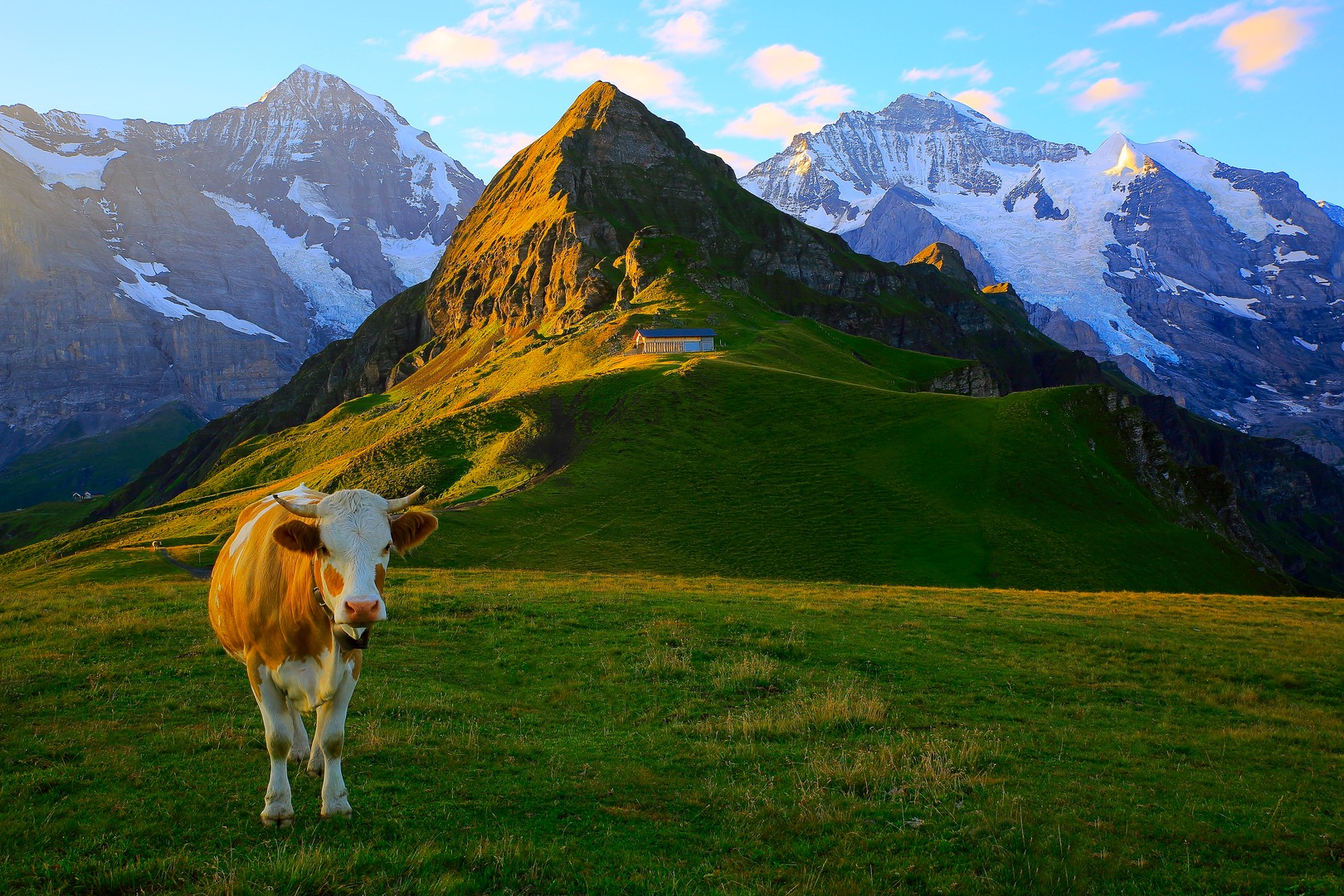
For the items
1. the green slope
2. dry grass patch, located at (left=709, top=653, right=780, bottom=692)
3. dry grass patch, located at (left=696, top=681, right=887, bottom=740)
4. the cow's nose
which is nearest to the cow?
the cow's nose

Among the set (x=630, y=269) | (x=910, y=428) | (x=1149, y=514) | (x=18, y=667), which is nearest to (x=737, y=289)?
(x=630, y=269)

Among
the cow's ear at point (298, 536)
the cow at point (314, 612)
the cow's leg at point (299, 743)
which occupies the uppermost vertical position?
the cow's ear at point (298, 536)

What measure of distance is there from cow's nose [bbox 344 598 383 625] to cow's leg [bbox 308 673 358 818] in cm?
170

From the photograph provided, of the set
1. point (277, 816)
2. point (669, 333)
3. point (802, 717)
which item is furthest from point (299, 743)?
point (669, 333)

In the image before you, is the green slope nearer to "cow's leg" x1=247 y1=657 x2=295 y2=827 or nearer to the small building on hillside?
the small building on hillside

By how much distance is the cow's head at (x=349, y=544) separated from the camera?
28.4 feet

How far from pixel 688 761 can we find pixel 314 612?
628cm

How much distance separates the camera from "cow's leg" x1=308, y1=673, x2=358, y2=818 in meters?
9.80

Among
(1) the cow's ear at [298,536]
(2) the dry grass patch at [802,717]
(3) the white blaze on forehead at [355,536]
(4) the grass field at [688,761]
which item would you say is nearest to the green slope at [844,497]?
(4) the grass field at [688,761]

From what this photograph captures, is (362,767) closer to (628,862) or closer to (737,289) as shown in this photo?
(628,862)

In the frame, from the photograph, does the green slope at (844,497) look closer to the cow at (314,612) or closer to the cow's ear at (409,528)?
the cow at (314,612)

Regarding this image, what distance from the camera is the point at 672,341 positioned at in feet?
363

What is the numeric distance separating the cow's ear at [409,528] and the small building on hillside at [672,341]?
9985 cm

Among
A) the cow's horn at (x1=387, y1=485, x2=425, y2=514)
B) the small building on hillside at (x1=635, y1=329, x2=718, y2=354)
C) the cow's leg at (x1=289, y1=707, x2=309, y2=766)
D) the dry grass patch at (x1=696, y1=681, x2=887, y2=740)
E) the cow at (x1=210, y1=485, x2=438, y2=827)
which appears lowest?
the dry grass patch at (x1=696, y1=681, x2=887, y2=740)
